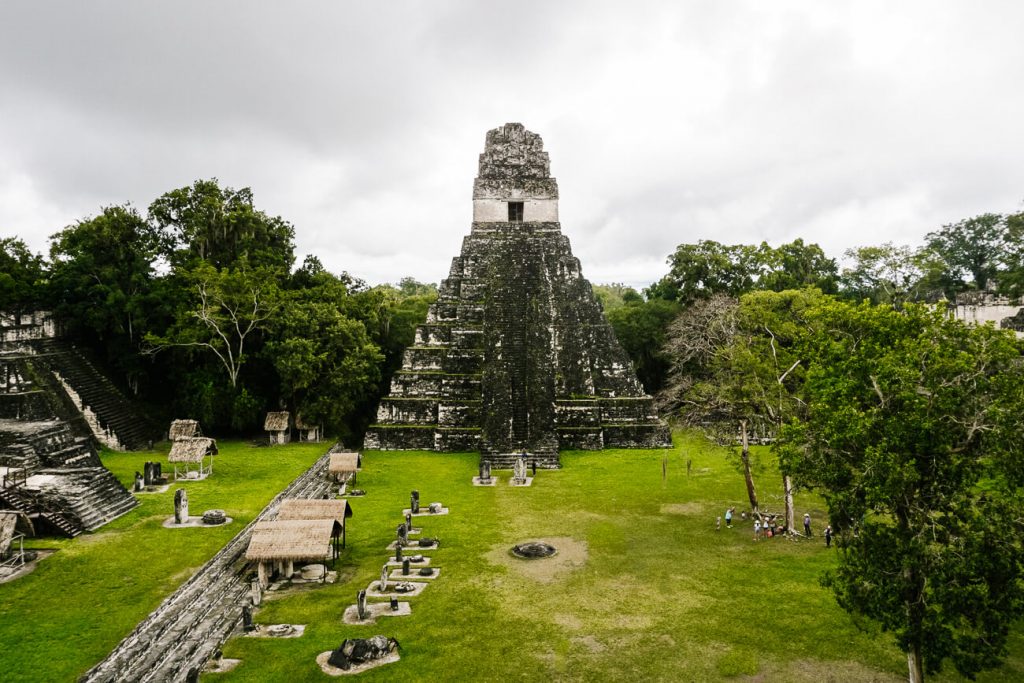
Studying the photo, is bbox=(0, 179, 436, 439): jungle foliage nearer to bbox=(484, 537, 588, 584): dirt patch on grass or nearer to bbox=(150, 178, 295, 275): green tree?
bbox=(150, 178, 295, 275): green tree

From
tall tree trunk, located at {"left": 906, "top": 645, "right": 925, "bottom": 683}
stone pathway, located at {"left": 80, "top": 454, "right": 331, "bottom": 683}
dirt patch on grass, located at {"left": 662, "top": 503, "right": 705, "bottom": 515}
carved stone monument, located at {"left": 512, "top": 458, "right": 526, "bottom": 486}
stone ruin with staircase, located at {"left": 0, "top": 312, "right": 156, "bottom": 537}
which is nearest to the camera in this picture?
tall tree trunk, located at {"left": 906, "top": 645, "right": 925, "bottom": 683}

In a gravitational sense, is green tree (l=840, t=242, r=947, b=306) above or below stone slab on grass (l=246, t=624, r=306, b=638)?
above

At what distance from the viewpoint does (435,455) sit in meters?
24.0

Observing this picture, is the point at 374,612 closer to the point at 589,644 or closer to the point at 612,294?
the point at 589,644

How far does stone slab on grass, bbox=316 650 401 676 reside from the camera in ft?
31.4

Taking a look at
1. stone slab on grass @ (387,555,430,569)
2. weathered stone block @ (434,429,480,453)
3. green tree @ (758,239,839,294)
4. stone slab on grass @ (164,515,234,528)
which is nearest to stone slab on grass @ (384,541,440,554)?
stone slab on grass @ (387,555,430,569)

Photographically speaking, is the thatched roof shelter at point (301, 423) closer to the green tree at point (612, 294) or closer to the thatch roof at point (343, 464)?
the thatch roof at point (343, 464)

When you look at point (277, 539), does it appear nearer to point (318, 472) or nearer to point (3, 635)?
point (3, 635)

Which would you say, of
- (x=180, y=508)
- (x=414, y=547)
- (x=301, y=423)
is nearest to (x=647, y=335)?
(x=301, y=423)

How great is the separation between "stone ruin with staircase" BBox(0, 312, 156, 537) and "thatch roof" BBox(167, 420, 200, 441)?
1690 millimetres

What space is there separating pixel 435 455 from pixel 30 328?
15.8m

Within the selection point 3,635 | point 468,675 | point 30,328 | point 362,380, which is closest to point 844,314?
point 468,675

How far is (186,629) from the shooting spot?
11.0 m

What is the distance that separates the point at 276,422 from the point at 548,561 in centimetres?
1525
